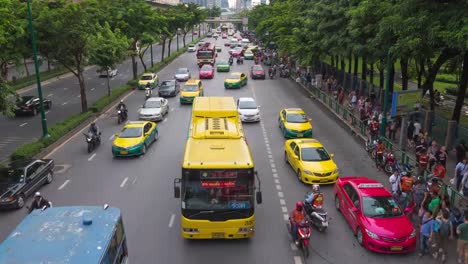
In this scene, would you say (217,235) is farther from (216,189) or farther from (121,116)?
(121,116)

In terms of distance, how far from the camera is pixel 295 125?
89.8 feet

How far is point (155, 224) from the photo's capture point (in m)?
15.9

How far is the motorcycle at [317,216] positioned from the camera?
1521 cm

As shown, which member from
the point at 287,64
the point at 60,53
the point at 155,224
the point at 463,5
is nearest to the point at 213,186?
the point at 155,224

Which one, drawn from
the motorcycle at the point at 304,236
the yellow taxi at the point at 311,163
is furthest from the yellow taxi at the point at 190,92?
the motorcycle at the point at 304,236

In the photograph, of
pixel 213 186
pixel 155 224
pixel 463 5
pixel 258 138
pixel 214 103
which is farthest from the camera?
pixel 258 138

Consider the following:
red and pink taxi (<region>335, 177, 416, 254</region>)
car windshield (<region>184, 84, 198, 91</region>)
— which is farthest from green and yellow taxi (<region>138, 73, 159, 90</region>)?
red and pink taxi (<region>335, 177, 416, 254</region>)

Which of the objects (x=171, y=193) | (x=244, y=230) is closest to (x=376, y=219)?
(x=244, y=230)

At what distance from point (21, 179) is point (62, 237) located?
10696mm

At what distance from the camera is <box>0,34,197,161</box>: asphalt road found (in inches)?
1125

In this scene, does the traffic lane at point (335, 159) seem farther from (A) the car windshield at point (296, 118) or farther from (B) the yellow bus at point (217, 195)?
(B) the yellow bus at point (217, 195)

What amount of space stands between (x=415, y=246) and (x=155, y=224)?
851 cm

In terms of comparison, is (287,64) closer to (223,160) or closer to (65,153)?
(65,153)

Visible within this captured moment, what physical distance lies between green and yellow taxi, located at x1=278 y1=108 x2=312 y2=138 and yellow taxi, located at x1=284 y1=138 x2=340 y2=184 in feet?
16.2
